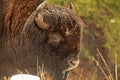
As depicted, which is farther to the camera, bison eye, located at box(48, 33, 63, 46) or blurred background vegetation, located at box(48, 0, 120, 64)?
blurred background vegetation, located at box(48, 0, 120, 64)

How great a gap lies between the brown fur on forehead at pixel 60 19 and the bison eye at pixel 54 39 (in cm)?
8

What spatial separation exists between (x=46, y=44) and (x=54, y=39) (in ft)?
0.50

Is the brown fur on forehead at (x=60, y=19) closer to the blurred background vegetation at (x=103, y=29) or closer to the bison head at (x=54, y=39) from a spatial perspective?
the bison head at (x=54, y=39)

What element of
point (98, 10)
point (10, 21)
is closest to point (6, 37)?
point (10, 21)

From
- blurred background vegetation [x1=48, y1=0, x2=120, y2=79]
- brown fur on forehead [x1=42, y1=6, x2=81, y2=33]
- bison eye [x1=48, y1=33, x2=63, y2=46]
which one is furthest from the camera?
blurred background vegetation [x1=48, y1=0, x2=120, y2=79]

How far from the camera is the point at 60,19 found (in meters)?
6.07

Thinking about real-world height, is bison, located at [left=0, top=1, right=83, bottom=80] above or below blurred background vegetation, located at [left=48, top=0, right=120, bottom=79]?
above

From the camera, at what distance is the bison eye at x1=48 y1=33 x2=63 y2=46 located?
241 inches

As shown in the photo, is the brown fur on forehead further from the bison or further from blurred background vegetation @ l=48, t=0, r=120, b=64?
blurred background vegetation @ l=48, t=0, r=120, b=64

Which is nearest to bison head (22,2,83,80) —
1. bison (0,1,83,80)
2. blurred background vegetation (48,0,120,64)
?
bison (0,1,83,80)

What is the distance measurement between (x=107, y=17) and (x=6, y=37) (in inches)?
229

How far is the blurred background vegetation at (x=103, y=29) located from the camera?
11711 mm

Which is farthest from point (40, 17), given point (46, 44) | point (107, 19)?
point (107, 19)

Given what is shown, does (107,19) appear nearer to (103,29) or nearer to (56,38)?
(103,29)
